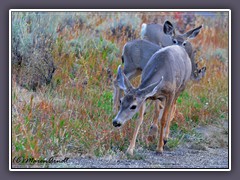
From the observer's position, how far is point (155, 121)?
14719mm

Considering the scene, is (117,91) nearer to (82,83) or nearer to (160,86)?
(82,83)

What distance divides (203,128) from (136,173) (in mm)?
1501

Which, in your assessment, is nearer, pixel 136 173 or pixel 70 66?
pixel 136 173

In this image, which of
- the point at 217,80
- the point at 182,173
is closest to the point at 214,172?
the point at 182,173

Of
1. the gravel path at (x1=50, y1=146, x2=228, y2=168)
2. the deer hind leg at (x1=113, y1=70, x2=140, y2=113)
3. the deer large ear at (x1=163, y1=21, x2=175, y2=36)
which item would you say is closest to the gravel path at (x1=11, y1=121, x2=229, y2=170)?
the gravel path at (x1=50, y1=146, x2=228, y2=168)

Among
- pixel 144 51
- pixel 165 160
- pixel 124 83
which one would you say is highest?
pixel 144 51

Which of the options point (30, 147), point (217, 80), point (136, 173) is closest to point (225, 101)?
point (217, 80)

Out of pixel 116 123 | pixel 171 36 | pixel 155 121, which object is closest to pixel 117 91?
pixel 155 121

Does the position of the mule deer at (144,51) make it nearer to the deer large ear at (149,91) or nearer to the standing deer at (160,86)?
the standing deer at (160,86)

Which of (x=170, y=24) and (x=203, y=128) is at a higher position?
(x=170, y=24)

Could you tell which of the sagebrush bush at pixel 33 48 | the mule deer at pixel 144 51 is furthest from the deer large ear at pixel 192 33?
the sagebrush bush at pixel 33 48

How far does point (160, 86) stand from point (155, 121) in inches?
29.1

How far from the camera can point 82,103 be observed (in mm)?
14625

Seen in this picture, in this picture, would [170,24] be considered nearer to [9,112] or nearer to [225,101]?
[225,101]
